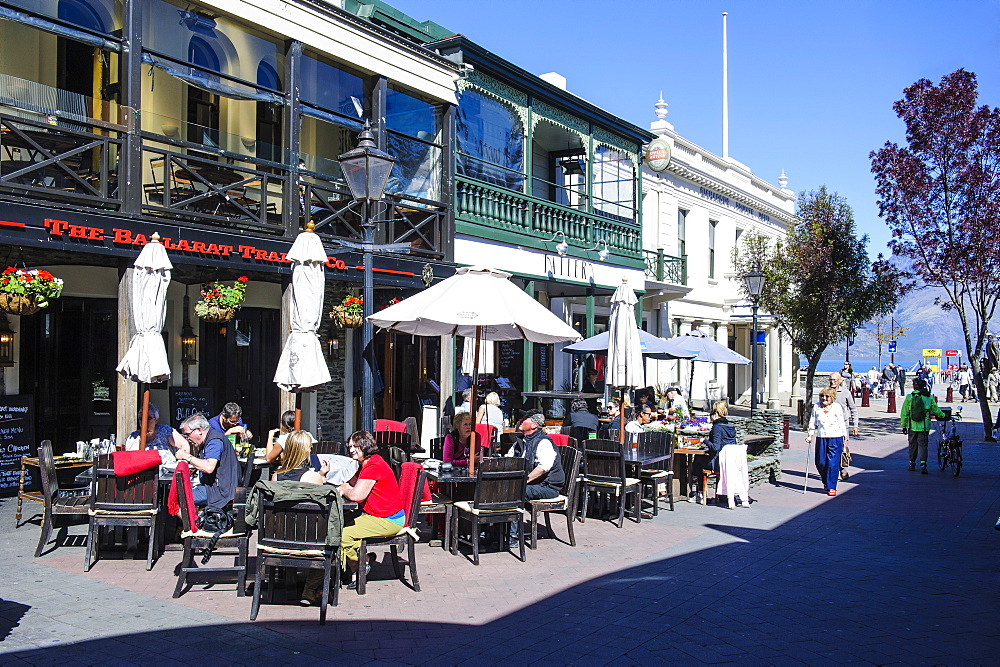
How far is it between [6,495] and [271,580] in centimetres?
555

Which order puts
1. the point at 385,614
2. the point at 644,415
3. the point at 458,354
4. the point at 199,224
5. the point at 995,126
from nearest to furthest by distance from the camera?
1. the point at 385,614
2. the point at 199,224
3. the point at 644,415
4. the point at 458,354
5. the point at 995,126

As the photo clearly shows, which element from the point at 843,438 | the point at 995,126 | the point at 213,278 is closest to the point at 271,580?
the point at 213,278

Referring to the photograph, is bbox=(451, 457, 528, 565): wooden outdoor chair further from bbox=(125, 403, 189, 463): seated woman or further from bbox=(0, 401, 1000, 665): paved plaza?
bbox=(125, 403, 189, 463): seated woman

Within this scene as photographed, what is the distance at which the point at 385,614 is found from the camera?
6121mm

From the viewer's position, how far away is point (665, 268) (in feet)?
78.9

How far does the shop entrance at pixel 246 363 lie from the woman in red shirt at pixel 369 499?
289 inches

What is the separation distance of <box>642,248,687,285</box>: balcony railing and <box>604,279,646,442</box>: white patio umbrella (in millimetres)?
11060

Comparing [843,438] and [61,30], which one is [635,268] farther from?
[61,30]

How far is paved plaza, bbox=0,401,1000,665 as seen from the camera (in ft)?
17.7

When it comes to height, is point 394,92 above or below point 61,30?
above

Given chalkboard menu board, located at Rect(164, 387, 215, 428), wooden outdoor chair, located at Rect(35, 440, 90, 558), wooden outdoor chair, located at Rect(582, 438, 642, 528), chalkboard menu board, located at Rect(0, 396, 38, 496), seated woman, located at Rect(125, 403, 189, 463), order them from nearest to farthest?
wooden outdoor chair, located at Rect(35, 440, 90, 558) < seated woman, located at Rect(125, 403, 189, 463) < wooden outdoor chair, located at Rect(582, 438, 642, 528) < chalkboard menu board, located at Rect(0, 396, 38, 496) < chalkboard menu board, located at Rect(164, 387, 215, 428)

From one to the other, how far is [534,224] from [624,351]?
6.38 meters

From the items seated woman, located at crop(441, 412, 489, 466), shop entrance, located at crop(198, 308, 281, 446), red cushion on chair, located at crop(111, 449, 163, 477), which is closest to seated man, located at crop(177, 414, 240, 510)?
red cushion on chair, located at crop(111, 449, 163, 477)

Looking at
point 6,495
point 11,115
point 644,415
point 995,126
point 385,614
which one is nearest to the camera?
point 385,614
